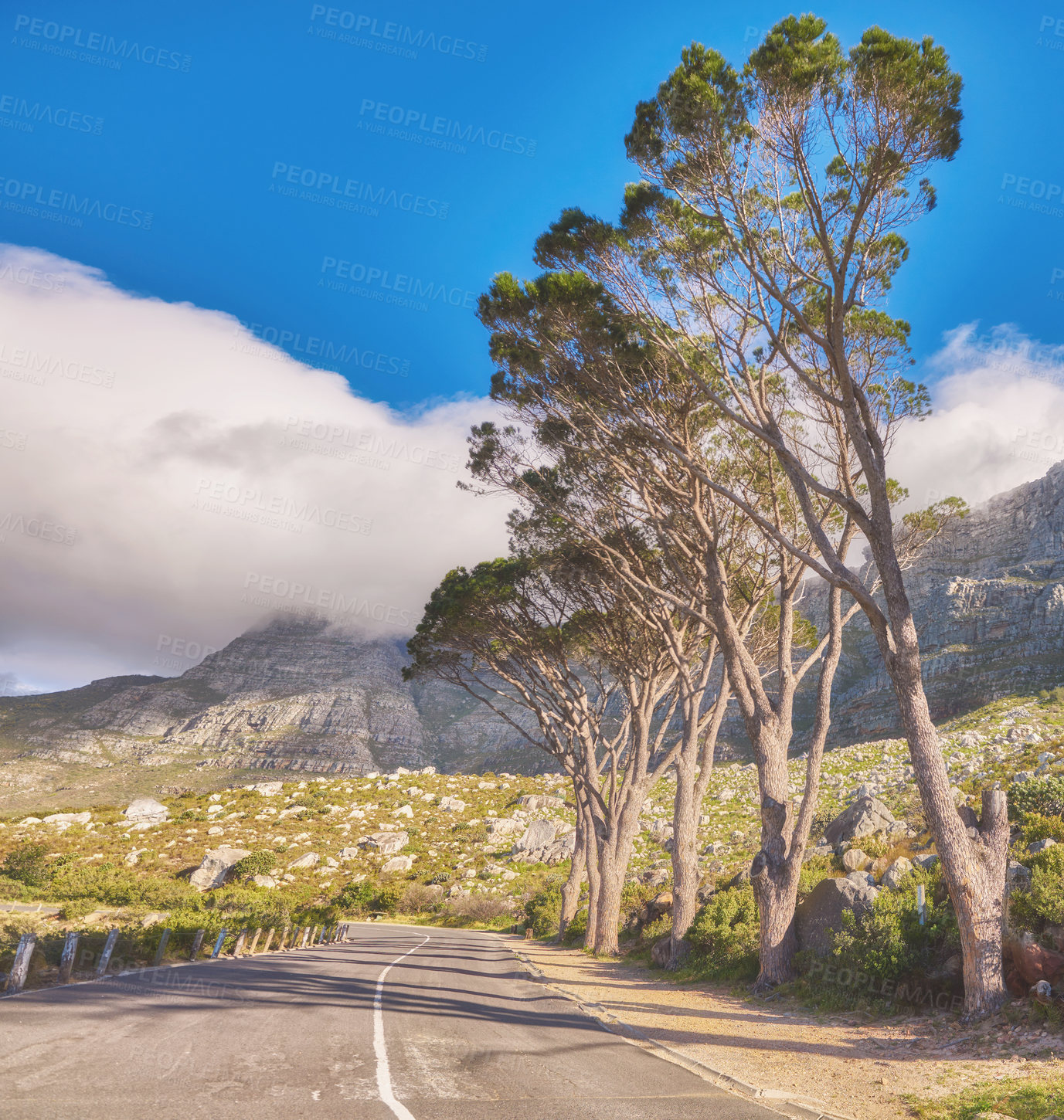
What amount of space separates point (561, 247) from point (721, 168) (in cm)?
357

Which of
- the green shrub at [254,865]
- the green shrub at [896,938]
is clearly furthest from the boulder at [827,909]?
the green shrub at [254,865]

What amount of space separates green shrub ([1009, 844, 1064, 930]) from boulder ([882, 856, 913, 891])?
8.34 feet

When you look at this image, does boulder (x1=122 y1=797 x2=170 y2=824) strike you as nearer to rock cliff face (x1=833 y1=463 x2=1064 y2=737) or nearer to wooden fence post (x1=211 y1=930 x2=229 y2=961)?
wooden fence post (x1=211 y1=930 x2=229 y2=961)

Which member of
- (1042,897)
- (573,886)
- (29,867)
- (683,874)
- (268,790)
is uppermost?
(1042,897)

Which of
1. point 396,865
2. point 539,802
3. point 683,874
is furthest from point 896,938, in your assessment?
point 539,802

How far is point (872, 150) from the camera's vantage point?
33.0 ft

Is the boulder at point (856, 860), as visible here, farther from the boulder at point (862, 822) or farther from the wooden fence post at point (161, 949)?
the wooden fence post at point (161, 949)

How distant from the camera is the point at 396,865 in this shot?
165 ft

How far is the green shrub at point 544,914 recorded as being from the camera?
33344mm

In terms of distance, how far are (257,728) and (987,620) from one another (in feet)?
472

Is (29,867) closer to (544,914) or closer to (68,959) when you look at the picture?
(544,914)

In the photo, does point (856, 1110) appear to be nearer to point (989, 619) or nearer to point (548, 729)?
point (548, 729)

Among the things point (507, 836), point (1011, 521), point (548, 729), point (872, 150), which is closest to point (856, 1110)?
point (872, 150)

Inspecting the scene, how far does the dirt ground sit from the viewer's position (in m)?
6.56
